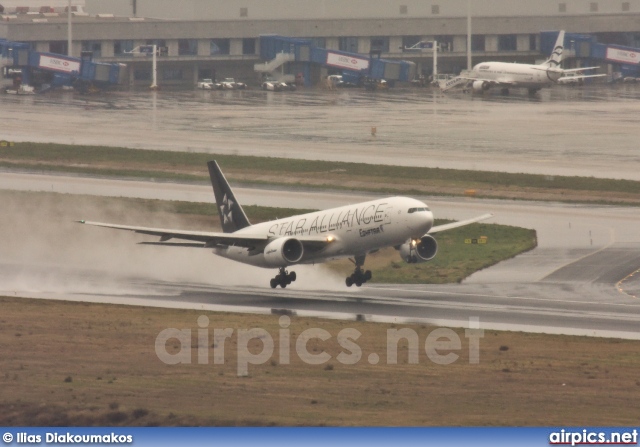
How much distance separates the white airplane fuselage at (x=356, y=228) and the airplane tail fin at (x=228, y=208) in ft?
15.3

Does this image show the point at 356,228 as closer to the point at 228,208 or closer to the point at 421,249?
the point at 421,249

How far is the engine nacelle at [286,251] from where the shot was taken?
2670 inches

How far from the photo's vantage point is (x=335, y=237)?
68938 mm

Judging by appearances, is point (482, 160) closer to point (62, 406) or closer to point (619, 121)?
point (619, 121)

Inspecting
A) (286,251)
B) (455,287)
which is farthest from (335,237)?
(455,287)

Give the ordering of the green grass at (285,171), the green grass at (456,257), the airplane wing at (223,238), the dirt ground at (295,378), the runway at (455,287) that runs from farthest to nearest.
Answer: the green grass at (285,171) → the green grass at (456,257) → the airplane wing at (223,238) → the runway at (455,287) → the dirt ground at (295,378)

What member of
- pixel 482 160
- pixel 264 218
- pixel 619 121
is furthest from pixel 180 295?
pixel 619 121

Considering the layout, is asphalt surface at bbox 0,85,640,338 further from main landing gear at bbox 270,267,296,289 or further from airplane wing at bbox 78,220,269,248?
airplane wing at bbox 78,220,269,248

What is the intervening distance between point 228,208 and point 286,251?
10531 millimetres

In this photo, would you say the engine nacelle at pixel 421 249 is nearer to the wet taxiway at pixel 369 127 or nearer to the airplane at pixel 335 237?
the airplane at pixel 335 237

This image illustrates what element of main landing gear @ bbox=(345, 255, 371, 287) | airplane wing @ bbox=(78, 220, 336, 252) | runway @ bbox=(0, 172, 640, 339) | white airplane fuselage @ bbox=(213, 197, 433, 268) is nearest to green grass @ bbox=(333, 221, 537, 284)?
runway @ bbox=(0, 172, 640, 339)

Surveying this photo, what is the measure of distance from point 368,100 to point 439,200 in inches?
3622

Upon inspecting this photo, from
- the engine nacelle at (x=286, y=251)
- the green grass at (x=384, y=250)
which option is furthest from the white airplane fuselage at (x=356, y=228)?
the green grass at (x=384, y=250)

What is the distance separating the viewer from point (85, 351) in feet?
169
